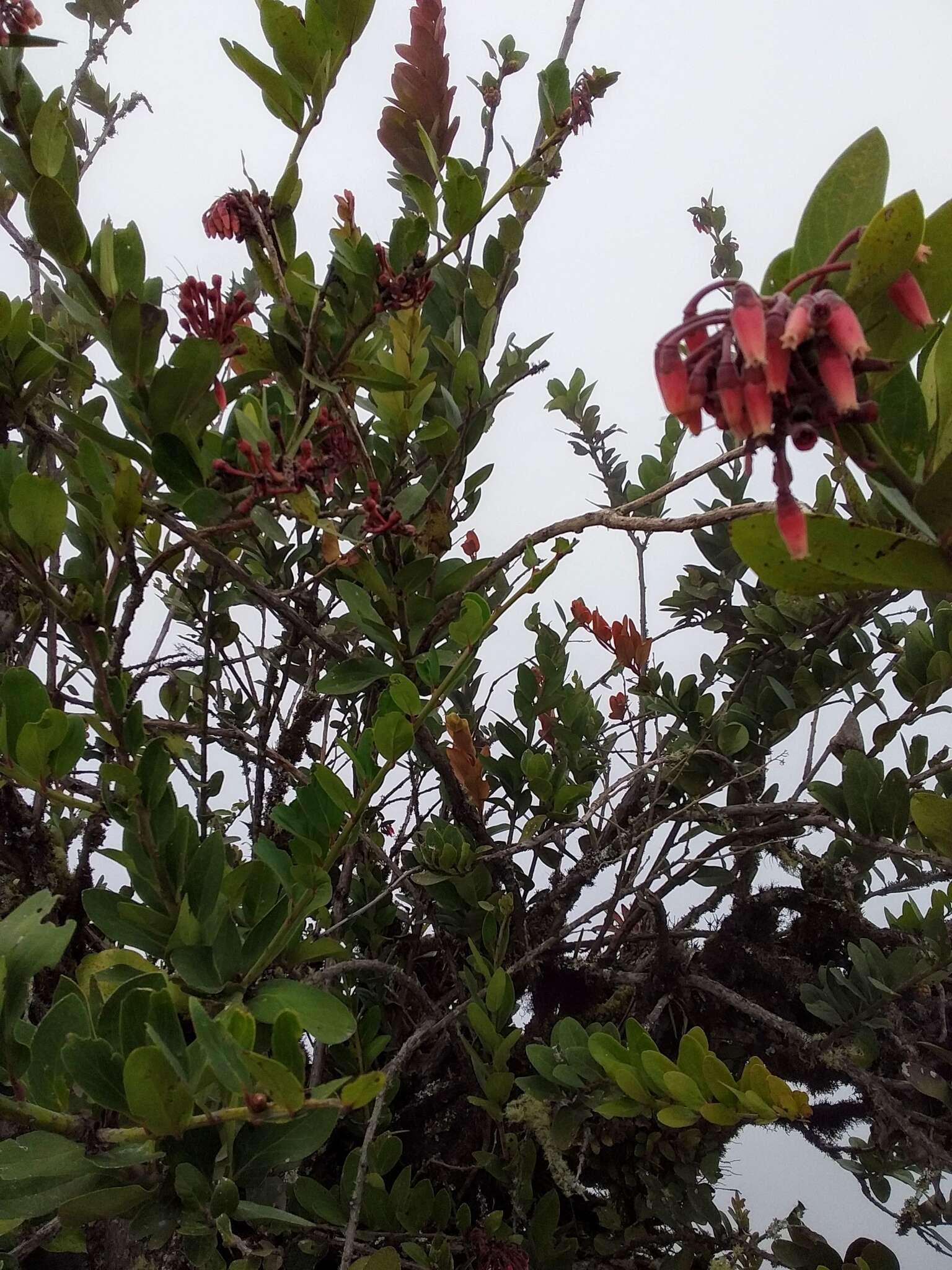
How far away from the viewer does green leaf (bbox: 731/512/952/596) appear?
18.9 inches

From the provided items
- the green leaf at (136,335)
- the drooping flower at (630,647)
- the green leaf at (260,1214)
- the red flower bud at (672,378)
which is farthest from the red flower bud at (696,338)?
the drooping flower at (630,647)

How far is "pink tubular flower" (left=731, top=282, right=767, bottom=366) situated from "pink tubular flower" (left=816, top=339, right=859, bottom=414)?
3 centimetres

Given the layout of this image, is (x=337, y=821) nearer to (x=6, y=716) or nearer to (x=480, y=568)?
(x=6, y=716)

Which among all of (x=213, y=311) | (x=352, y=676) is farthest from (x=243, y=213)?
(x=352, y=676)

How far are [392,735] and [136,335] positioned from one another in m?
0.41

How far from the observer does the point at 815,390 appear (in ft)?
1.54

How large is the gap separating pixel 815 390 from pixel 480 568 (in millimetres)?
589

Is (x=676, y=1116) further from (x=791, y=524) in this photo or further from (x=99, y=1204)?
(x=791, y=524)

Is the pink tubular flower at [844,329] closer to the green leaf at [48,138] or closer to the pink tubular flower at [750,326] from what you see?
the pink tubular flower at [750,326]

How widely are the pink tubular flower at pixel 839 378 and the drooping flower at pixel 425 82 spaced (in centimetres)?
107

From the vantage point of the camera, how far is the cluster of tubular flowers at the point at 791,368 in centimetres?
44

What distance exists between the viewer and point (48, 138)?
0.74m

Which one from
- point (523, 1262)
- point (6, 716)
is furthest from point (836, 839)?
point (6, 716)

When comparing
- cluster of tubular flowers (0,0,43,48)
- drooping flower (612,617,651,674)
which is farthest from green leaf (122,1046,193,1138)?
drooping flower (612,617,651,674)
